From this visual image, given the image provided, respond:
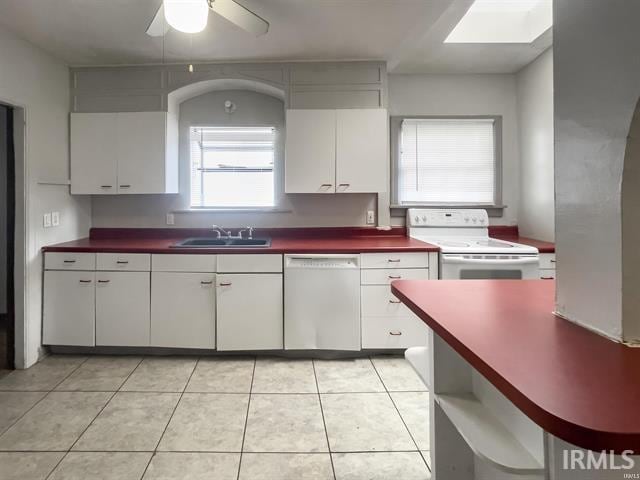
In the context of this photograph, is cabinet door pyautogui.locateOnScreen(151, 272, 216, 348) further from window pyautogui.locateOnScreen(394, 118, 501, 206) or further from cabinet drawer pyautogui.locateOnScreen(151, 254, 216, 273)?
window pyautogui.locateOnScreen(394, 118, 501, 206)

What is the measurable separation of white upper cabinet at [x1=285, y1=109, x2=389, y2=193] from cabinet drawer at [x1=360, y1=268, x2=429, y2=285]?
725 millimetres

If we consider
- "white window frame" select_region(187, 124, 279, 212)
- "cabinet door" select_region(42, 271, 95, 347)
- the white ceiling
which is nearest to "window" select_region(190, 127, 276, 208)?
"white window frame" select_region(187, 124, 279, 212)

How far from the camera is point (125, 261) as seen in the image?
2.84 metres

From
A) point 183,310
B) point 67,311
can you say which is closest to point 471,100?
point 183,310

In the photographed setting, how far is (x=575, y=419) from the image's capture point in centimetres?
51

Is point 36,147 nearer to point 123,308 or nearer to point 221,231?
point 123,308

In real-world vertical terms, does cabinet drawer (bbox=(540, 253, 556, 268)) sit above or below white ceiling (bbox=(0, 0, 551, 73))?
below

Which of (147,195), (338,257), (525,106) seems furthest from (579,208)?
(147,195)

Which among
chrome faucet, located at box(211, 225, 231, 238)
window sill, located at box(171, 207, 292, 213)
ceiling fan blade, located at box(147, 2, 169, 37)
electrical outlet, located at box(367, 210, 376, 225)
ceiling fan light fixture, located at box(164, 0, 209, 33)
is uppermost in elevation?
ceiling fan blade, located at box(147, 2, 169, 37)

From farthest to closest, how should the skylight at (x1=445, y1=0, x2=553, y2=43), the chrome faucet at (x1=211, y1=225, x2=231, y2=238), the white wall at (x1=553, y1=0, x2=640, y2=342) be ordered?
the chrome faucet at (x1=211, y1=225, x2=231, y2=238) → the skylight at (x1=445, y1=0, x2=553, y2=43) → the white wall at (x1=553, y1=0, x2=640, y2=342)

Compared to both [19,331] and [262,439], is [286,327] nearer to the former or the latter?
[262,439]

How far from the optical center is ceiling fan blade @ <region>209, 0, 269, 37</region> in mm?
2008

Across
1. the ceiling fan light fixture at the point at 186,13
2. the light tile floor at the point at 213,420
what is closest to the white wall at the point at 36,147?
the light tile floor at the point at 213,420

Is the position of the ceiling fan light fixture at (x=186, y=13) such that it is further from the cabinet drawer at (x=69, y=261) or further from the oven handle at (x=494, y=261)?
the oven handle at (x=494, y=261)
